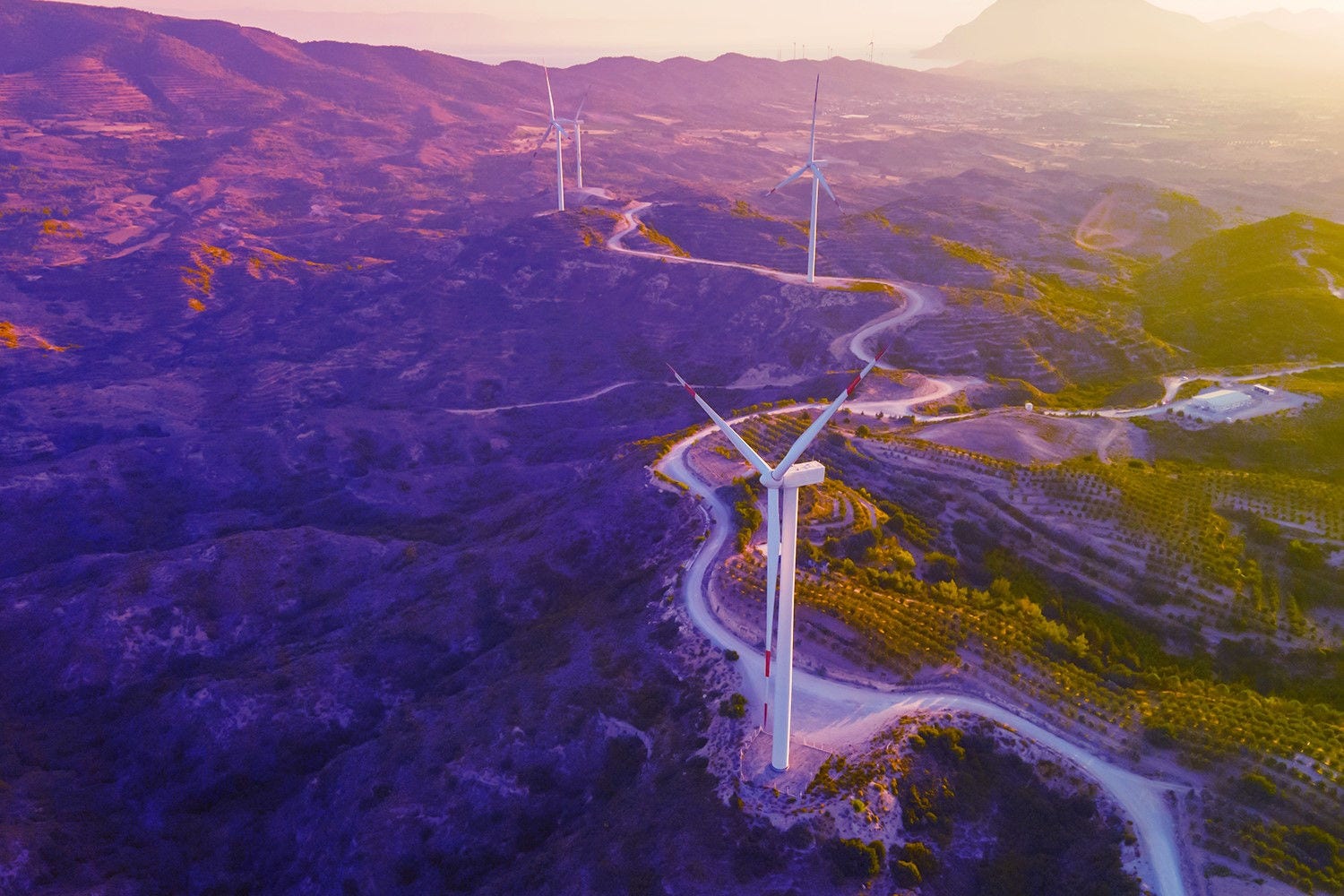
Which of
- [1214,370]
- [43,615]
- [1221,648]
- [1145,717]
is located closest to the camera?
[1145,717]

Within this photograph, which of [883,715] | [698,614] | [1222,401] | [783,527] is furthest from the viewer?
[1222,401]

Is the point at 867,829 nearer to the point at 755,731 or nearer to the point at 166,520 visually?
the point at 755,731

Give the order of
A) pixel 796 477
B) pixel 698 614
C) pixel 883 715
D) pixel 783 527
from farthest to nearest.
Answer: pixel 698 614
pixel 883 715
pixel 783 527
pixel 796 477

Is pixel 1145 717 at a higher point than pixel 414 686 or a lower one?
higher

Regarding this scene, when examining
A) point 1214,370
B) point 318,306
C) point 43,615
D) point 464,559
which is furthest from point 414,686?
point 318,306

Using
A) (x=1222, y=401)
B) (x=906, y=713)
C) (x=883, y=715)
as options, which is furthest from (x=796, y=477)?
(x=1222, y=401)

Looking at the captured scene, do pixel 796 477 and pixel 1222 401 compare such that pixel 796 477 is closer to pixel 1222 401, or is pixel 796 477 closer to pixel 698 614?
pixel 698 614

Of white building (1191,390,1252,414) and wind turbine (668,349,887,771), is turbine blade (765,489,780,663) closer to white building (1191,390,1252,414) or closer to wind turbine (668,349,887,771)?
wind turbine (668,349,887,771)

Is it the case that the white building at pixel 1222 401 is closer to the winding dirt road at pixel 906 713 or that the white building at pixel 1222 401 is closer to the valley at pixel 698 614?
the valley at pixel 698 614

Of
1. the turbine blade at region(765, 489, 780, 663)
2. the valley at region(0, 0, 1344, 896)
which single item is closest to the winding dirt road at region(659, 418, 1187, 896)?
the valley at region(0, 0, 1344, 896)
